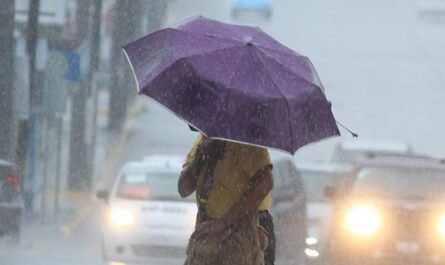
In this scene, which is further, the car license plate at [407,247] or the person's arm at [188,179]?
the car license plate at [407,247]

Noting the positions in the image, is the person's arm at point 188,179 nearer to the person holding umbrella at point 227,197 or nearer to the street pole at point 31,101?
the person holding umbrella at point 227,197

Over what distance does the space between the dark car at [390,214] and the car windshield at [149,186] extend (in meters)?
2.21

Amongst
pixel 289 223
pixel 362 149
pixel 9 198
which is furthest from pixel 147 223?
pixel 362 149

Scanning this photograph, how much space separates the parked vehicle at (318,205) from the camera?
15352 millimetres

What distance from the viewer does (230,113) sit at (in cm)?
627

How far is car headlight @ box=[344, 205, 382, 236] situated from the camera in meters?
13.9

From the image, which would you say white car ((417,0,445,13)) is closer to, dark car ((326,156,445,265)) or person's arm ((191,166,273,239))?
dark car ((326,156,445,265))

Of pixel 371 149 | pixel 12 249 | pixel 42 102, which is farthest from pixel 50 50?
pixel 12 249

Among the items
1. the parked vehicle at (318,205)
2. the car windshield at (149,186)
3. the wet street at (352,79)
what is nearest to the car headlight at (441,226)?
the parked vehicle at (318,205)

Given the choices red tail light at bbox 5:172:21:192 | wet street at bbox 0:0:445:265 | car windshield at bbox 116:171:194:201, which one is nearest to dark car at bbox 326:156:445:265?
car windshield at bbox 116:171:194:201

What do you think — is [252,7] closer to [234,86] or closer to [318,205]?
[318,205]

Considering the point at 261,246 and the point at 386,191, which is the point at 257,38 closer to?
the point at 261,246

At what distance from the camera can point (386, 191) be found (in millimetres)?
14086

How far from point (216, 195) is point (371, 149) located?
19461 millimetres
